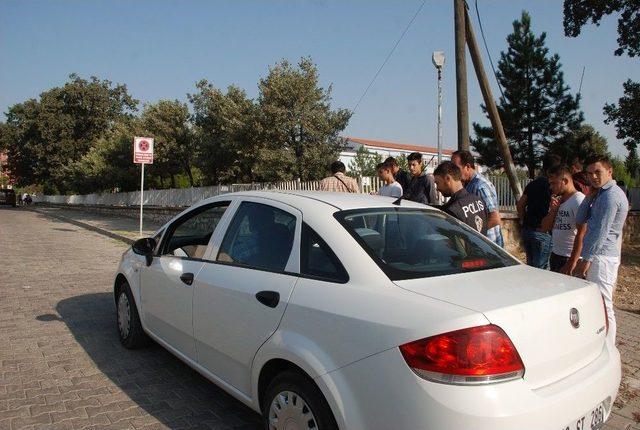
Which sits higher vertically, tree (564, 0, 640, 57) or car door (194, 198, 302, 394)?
tree (564, 0, 640, 57)

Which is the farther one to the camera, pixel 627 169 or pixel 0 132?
pixel 0 132

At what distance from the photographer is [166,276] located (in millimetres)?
3773

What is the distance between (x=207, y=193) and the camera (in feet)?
59.0

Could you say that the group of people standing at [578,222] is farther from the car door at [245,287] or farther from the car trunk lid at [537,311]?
the car door at [245,287]

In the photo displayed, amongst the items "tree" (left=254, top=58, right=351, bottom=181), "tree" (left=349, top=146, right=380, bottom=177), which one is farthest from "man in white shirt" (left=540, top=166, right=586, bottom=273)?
"tree" (left=349, top=146, right=380, bottom=177)

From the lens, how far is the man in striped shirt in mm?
4728

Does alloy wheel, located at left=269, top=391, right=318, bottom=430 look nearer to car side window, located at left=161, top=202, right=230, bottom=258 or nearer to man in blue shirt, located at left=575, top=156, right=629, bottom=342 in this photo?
car side window, located at left=161, top=202, right=230, bottom=258

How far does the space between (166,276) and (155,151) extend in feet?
67.8

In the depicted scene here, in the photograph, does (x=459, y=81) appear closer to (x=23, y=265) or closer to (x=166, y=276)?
(x=166, y=276)

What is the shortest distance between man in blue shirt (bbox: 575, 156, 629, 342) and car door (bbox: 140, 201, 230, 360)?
9.25 feet

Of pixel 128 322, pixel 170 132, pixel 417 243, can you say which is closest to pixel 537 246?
pixel 417 243

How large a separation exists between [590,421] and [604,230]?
1.98 m

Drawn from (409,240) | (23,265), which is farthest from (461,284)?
(23,265)

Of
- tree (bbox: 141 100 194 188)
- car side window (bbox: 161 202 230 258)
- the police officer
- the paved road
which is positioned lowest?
the paved road
